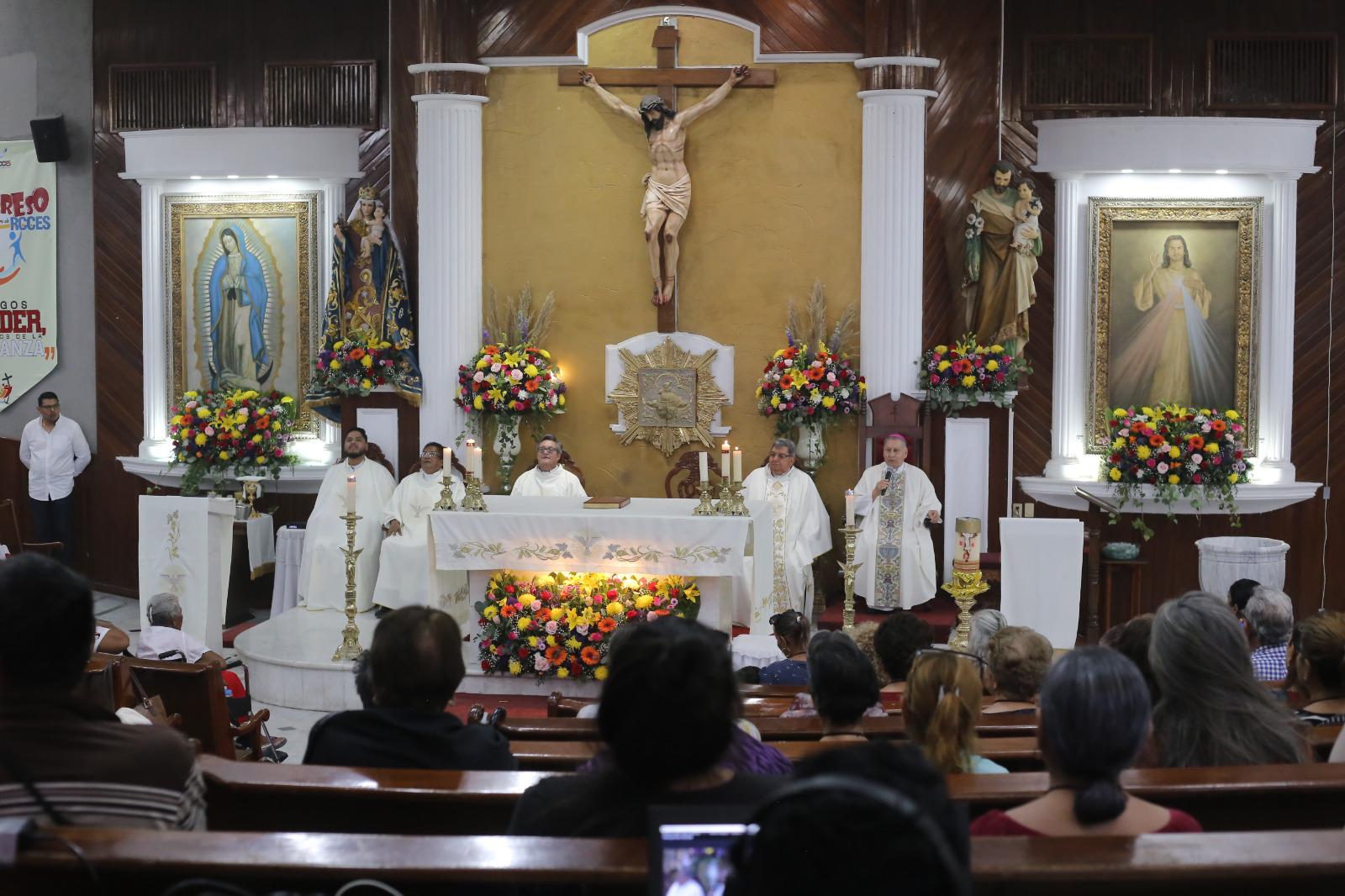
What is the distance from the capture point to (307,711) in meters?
8.79

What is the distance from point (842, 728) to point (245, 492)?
818cm

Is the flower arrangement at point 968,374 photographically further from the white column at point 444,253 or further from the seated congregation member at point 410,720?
the seated congregation member at point 410,720

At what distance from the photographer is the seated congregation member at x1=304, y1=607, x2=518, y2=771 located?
3291 millimetres

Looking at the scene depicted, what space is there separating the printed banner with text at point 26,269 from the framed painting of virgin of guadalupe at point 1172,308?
8676 millimetres

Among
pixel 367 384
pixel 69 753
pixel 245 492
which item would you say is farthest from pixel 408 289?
pixel 69 753

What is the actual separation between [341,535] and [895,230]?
15.1 feet

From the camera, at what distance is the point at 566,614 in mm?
8414

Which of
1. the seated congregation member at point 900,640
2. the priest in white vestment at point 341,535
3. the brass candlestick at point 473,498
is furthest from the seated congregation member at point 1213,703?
the priest in white vestment at point 341,535

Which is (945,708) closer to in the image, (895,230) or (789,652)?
(789,652)

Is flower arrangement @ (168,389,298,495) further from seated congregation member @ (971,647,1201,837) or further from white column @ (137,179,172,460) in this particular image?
seated congregation member @ (971,647,1201,837)

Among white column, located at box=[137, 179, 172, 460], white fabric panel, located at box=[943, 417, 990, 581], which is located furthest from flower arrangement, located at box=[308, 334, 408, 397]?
white fabric panel, located at box=[943, 417, 990, 581]

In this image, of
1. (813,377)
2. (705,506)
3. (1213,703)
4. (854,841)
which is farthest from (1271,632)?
(813,377)

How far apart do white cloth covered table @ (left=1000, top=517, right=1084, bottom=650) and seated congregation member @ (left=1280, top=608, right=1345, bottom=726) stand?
4.35 m

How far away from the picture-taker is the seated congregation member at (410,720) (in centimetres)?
329
